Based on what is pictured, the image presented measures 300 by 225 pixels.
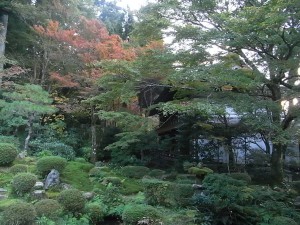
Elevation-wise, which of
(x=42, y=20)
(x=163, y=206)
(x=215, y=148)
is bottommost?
(x=163, y=206)

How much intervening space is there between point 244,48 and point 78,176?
6773 mm

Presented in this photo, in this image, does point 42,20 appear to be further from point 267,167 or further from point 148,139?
point 267,167

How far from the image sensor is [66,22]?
58.3 ft

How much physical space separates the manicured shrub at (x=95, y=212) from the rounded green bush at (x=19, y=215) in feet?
4.70

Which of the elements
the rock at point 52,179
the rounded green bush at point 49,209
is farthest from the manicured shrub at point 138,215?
the rock at point 52,179

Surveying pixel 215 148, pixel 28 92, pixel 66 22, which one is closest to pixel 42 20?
pixel 66 22

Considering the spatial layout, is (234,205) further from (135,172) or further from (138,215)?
(135,172)

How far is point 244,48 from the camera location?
873 cm

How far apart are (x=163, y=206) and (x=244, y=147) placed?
293 inches

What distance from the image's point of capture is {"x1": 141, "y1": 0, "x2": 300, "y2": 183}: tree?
7.04 meters

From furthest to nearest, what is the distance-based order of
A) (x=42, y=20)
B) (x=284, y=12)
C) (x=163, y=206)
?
1. (x=42, y=20)
2. (x=163, y=206)
3. (x=284, y=12)

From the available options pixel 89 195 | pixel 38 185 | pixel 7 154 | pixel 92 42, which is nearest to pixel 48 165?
pixel 38 185

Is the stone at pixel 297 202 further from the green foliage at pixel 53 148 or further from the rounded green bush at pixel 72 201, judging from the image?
the green foliage at pixel 53 148

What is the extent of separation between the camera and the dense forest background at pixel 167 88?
7.88m
